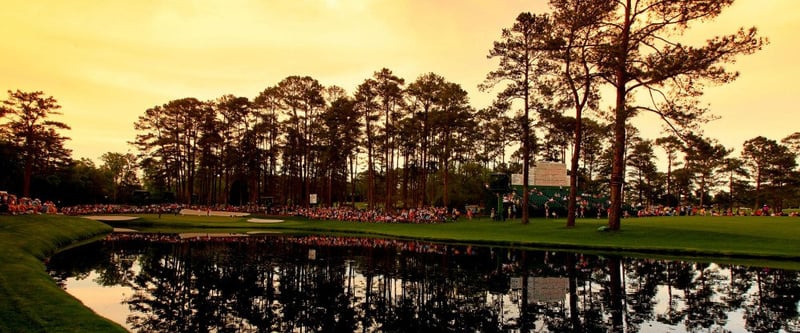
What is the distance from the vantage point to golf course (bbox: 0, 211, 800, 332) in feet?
31.8

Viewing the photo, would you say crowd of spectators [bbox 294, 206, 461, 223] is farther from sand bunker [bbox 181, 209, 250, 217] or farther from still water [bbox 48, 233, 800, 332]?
still water [bbox 48, 233, 800, 332]

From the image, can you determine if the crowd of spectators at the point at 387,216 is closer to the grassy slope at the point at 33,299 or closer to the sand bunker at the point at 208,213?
the sand bunker at the point at 208,213

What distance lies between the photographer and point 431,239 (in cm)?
3100

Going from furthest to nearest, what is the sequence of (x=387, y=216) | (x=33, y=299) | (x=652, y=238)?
(x=387, y=216) < (x=652, y=238) < (x=33, y=299)

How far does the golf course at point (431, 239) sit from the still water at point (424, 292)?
1123 millimetres

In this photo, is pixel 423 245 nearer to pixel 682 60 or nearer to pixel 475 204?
pixel 682 60

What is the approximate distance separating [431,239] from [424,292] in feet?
57.1

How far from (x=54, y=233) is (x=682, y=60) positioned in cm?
3724

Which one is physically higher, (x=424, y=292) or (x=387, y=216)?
(x=387, y=216)

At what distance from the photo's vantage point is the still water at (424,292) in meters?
10.2

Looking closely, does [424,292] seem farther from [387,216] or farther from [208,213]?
[208,213]

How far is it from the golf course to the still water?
3.68 feet

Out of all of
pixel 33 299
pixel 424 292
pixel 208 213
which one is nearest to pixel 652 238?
pixel 424 292

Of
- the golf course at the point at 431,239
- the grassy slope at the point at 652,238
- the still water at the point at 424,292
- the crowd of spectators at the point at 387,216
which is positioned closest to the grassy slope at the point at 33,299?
the golf course at the point at 431,239
